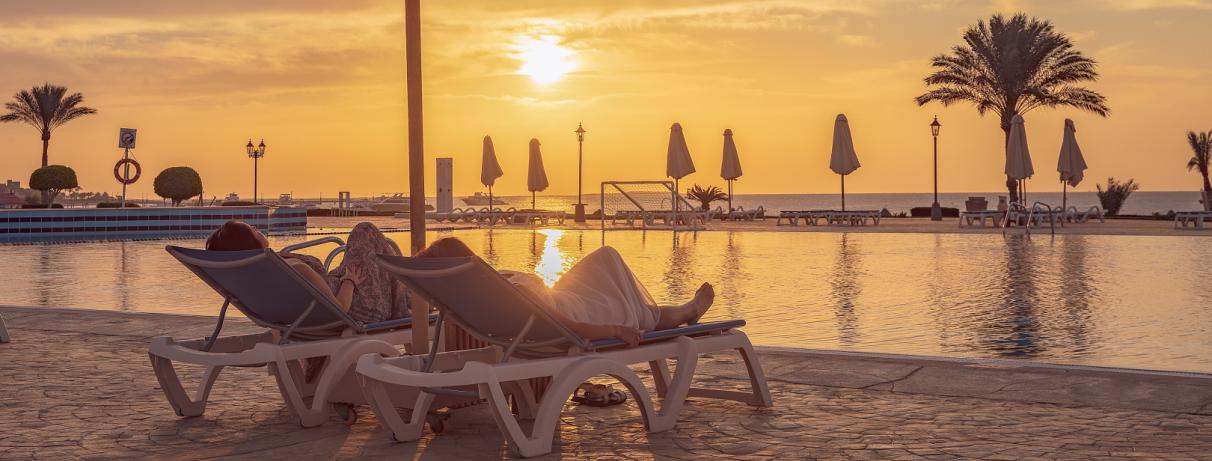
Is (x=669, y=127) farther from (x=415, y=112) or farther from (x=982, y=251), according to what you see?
(x=415, y=112)

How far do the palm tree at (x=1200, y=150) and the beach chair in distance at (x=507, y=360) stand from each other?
162 ft

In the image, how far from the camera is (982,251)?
17500mm

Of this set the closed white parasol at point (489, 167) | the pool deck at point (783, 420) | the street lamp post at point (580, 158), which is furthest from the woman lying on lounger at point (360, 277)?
the closed white parasol at point (489, 167)

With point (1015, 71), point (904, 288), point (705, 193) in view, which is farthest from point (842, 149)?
point (904, 288)

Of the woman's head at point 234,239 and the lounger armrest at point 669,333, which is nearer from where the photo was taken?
the lounger armrest at point 669,333

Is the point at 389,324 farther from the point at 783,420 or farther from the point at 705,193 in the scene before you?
the point at 705,193

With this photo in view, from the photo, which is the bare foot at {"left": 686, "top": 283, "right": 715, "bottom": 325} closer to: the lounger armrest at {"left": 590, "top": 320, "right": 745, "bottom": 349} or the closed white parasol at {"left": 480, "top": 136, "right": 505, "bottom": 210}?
the lounger armrest at {"left": 590, "top": 320, "right": 745, "bottom": 349}

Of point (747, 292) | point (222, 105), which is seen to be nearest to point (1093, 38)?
point (222, 105)

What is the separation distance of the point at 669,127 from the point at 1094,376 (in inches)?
1099

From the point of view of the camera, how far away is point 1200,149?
49.3 metres

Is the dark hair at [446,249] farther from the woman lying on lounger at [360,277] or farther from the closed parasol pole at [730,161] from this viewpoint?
the closed parasol pole at [730,161]

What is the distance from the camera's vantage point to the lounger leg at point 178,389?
4797 millimetres

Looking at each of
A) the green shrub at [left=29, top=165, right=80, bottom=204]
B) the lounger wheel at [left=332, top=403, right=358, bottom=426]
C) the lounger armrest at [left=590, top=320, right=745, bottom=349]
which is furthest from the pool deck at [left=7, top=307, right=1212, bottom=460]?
the green shrub at [left=29, top=165, right=80, bottom=204]

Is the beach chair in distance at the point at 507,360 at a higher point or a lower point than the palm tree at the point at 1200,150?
lower
